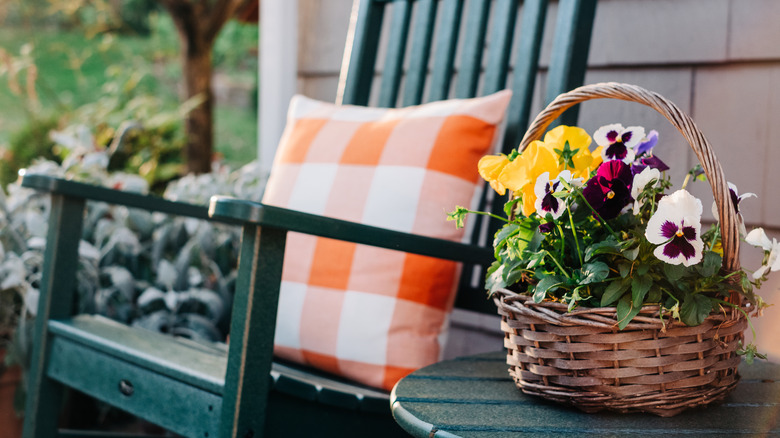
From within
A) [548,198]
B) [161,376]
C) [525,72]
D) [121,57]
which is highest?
[121,57]

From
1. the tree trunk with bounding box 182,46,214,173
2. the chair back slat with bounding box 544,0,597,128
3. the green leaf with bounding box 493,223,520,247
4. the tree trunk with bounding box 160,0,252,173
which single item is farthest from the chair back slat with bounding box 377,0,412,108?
the tree trunk with bounding box 182,46,214,173

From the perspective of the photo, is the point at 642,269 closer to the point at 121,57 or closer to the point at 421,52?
the point at 421,52

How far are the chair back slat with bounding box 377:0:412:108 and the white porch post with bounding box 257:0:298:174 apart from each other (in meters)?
0.66

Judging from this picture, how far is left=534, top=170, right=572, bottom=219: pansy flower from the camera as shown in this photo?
2.04 ft

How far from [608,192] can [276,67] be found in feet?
5.09

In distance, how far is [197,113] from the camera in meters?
3.61

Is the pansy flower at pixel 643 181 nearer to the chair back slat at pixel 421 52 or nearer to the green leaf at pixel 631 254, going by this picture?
the green leaf at pixel 631 254

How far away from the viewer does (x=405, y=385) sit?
0.73m

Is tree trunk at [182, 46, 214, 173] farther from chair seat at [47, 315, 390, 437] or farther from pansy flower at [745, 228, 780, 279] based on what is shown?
pansy flower at [745, 228, 780, 279]

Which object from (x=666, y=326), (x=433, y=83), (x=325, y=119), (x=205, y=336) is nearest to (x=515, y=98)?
(x=433, y=83)

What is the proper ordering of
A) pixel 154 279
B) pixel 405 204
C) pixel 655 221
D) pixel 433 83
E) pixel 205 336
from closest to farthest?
1. pixel 655 221
2. pixel 405 204
3. pixel 433 83
4. pixel 205 336
5. pixel 154 279

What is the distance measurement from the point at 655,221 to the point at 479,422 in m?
0.23

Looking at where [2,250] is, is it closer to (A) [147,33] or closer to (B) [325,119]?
(B) [325,119]

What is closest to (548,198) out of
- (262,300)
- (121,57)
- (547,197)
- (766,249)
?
(547,197)
